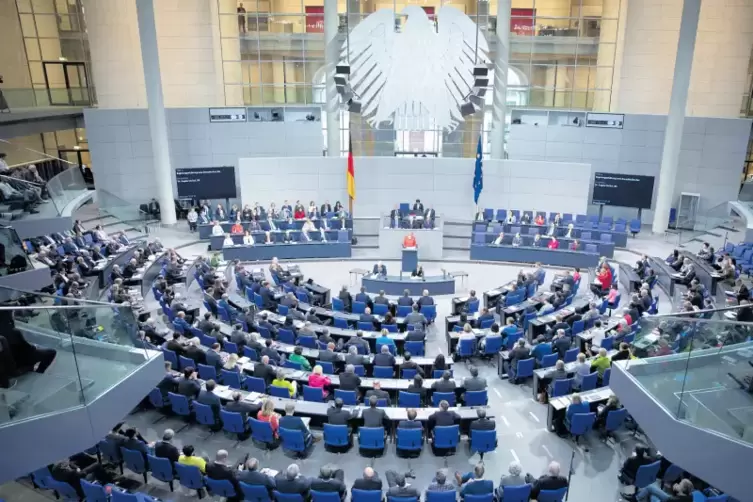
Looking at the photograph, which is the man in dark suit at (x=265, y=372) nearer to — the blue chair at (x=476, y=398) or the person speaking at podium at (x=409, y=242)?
the blue chair at (x=476, y=398)

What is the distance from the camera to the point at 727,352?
255 inches

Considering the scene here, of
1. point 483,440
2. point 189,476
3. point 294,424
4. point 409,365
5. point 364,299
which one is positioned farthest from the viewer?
point 364,299

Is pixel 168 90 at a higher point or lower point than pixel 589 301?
higher

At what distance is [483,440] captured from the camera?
29.5 ft

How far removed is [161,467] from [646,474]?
7.15 metres

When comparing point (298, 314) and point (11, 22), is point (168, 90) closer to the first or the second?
point (11, 22)

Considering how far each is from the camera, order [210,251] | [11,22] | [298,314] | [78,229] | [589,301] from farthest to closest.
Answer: [11,22] < [210,251] < [78,229] < [589,301] < [298,314]

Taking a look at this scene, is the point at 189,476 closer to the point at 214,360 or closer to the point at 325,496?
the point at 325,496

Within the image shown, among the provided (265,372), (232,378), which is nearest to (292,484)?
(265,372)

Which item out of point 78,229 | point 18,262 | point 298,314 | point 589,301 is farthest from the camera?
point 78,229

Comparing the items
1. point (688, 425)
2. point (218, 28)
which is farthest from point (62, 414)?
point (218, 28)

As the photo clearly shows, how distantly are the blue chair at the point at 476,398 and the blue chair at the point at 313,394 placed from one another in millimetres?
2615

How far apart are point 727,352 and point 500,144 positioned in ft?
62.6

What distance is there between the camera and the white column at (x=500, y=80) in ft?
75.7
